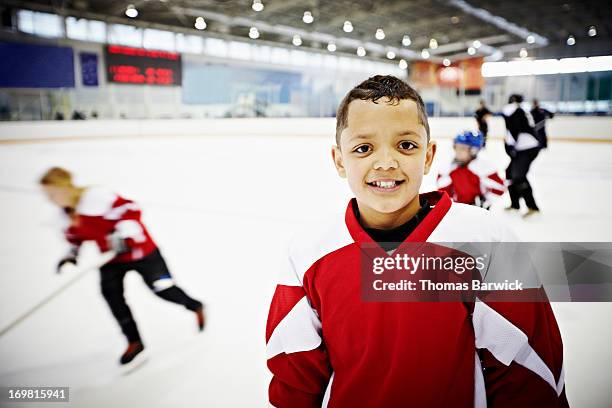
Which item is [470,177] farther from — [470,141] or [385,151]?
[385,151]

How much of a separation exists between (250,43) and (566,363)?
713 inches

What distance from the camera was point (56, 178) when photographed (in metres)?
1.63

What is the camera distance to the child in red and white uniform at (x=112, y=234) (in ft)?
5.30

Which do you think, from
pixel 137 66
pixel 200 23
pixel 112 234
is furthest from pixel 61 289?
pixel 200 23

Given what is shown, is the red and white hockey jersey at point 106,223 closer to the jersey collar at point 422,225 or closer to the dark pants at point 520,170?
the jersey collar at point 422,225

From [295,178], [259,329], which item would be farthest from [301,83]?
[259,329]

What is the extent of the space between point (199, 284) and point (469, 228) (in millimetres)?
2077

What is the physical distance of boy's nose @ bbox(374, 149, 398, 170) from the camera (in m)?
0.84

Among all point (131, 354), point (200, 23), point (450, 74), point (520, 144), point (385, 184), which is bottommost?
point (131, 354)

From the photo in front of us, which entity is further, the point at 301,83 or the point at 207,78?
the point at 301,83

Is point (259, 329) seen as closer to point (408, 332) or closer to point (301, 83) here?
point (408, 332)

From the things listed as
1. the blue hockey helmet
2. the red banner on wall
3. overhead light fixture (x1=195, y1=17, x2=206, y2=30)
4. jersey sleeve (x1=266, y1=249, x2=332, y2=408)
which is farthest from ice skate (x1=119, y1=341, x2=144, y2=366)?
the red banner on wall

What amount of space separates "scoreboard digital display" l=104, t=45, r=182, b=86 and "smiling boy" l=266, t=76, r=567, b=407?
14834 millimetres

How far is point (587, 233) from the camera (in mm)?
3475
